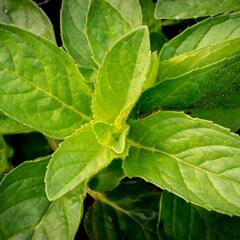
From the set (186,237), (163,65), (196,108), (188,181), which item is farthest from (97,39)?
(186,237)

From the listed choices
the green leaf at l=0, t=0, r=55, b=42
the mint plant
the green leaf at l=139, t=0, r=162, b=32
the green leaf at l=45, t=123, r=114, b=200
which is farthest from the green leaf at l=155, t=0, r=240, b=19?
the green leaf at l=45, t=123, r=114, b=200

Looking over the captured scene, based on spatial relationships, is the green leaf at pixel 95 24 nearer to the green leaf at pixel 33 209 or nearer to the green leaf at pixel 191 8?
the green leaf at pixel 191 8

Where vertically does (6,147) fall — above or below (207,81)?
below

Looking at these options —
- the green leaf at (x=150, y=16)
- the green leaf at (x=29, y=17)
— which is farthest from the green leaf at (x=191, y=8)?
the green leaf at (x=29, y=17)

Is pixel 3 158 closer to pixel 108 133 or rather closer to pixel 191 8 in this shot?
pixel 108 133

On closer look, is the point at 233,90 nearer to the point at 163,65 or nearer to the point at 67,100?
the point at 163,65

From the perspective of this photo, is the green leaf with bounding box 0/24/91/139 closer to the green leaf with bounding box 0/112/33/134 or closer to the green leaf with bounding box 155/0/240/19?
the green leaf with bounding box 0/112/33/134

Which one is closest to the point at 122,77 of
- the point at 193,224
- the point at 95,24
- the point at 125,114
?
the point at 125,114
